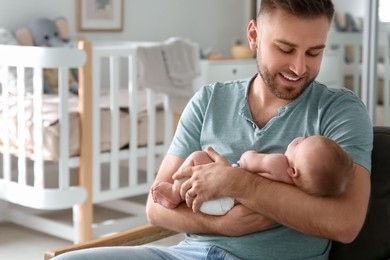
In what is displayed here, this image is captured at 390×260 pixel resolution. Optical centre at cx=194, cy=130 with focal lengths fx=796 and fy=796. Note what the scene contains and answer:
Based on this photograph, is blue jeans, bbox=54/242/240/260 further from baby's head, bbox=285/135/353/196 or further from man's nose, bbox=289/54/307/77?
man's nose, bbox=289/54/307/77

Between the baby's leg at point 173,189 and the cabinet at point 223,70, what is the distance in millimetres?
3075

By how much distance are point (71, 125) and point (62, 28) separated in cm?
107

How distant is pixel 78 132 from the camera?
3562 mm

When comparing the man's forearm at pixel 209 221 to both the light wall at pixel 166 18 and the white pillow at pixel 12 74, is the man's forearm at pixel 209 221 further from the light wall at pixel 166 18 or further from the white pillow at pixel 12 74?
the light wall at pixel 166 18

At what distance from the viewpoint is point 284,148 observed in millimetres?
1743

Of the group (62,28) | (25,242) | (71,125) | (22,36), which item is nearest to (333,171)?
(71,125)

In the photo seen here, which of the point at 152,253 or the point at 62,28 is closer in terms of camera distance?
the point at 152,253

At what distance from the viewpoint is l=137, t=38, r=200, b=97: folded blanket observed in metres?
3.80

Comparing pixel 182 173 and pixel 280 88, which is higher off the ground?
pixel 280 88

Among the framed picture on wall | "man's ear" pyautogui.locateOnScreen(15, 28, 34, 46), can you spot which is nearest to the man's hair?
"man's ear" pyautogui.locateOnScreen(15, 28, 34, 46)

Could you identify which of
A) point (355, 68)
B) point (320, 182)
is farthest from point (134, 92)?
A: point (320, 182)

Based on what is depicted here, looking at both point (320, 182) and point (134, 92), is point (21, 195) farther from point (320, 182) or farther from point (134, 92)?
point (320, 182)

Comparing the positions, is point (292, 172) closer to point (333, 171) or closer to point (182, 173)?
point (333, 171)

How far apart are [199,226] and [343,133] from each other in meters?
0.37
